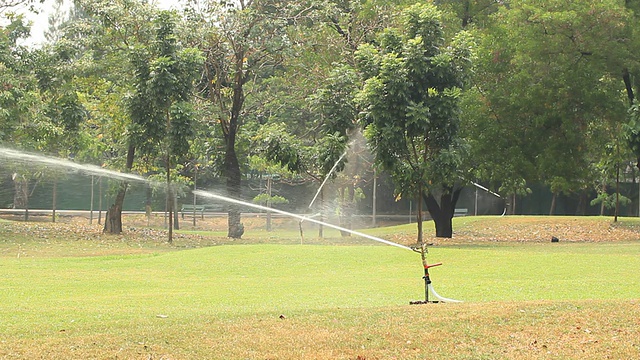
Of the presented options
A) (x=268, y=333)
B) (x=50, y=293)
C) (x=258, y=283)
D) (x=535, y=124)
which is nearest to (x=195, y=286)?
(x=258, y=283)

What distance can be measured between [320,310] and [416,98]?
49.6ft

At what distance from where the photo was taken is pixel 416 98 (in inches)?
1056

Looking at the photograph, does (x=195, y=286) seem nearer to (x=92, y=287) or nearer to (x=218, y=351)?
(x=92, y=287)

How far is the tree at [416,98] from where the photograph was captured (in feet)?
85.7

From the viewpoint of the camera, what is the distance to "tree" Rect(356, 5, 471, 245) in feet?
85.7

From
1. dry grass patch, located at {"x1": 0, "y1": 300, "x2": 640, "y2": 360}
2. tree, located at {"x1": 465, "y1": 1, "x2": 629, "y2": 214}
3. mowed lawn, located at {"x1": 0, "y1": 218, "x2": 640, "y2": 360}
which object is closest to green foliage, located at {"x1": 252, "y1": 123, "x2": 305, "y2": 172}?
tree, located at {"x1": 465, "y1": 1, "x2": 629, "y2": 214}

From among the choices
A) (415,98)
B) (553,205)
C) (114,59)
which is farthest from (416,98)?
(553,205)

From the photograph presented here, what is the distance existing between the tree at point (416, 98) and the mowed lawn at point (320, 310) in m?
4.81

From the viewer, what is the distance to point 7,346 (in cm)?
1002

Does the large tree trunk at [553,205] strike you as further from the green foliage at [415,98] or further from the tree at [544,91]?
the green foliage at [415,98]

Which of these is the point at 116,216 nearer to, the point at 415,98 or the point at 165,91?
the point at 165,91

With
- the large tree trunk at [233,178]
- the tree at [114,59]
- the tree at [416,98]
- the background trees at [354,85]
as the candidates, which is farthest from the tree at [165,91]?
the tree at [416,98]

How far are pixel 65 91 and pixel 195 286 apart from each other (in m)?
20.0

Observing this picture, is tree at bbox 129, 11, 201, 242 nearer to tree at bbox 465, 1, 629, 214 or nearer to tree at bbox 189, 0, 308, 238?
tree at bbox 189, 0, 308, 238
